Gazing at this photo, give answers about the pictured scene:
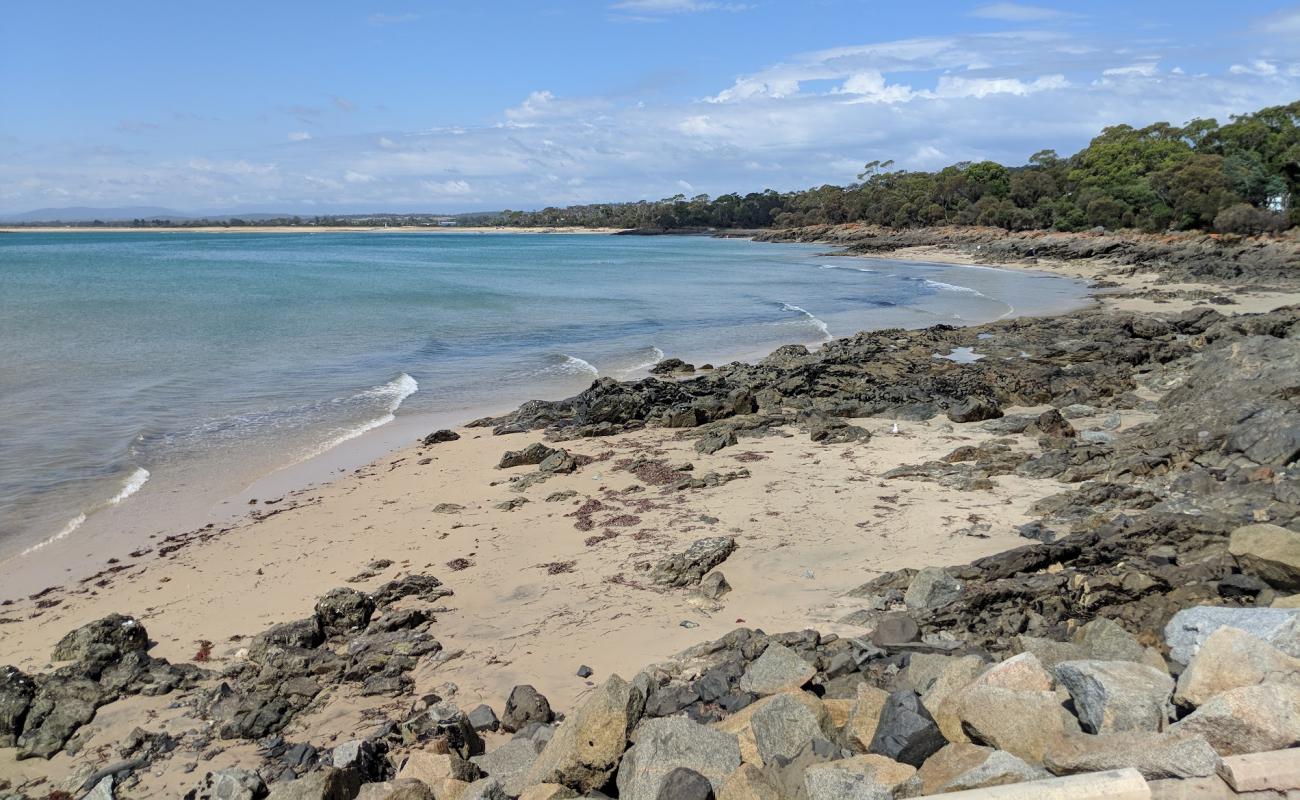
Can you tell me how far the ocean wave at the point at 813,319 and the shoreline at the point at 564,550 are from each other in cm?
1386

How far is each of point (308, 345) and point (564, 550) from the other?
64.5 ft

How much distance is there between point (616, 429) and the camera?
596 inches

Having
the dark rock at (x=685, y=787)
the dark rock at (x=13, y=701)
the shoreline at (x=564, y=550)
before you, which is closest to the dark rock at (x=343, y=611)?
the shoreline at (x=564, y=550)

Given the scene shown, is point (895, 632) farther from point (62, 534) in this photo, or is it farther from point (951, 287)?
point (951, 287)

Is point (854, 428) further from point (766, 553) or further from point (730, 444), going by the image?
point (766, 553)

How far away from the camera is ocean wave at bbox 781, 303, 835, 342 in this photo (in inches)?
1147

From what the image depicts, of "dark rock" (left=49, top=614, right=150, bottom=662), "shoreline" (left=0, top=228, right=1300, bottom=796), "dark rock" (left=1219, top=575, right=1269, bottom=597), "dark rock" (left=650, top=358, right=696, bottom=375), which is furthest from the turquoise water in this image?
"dark rock" (left=1219, top=575, right=1269, bottom=597)

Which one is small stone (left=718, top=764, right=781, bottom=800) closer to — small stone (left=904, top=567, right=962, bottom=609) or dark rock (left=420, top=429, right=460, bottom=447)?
small stone (left=904, top=567, right=962, bottom=609)

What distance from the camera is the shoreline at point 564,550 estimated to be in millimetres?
7020

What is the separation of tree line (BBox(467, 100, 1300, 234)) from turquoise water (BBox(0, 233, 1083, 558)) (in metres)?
15.5

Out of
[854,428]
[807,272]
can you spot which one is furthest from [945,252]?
[854,428]

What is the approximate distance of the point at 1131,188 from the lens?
220 feet

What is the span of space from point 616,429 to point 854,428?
4.08m

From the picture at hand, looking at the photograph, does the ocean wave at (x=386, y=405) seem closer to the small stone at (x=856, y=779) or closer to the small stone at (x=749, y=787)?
the small stone at (x=749, y=787)
